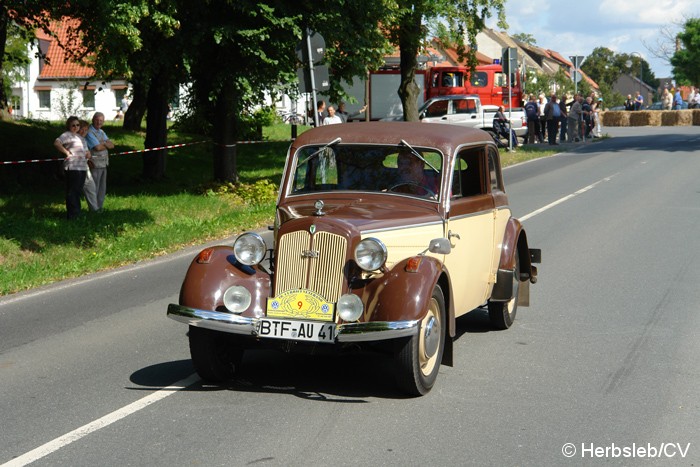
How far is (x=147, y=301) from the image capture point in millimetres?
11203

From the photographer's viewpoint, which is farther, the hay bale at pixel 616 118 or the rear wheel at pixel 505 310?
the hay bale at pixel 616 118

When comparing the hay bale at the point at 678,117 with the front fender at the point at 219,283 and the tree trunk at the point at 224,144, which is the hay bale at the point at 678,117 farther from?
the front fender at the point at 219,283

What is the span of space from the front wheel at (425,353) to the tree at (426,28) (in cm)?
2708

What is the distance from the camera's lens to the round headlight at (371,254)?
7.03 m

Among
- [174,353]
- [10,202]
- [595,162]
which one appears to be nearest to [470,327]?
[174,353]

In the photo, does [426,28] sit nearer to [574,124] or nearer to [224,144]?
[574,124]

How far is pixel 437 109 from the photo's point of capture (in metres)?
42.4

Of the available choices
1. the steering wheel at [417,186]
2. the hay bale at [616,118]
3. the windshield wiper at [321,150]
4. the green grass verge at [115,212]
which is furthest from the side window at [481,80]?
the steering wheel at [417,186]

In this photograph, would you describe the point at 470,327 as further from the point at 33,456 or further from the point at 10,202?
the point at 10,202

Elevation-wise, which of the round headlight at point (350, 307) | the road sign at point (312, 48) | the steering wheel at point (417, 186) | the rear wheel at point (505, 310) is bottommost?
the rear wheel at point (505, 310)

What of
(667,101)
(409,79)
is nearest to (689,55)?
(667,101)

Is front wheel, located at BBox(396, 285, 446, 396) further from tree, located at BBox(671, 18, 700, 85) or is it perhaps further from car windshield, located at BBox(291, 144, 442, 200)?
tree, located at BBox(671, 18, 700, 85)

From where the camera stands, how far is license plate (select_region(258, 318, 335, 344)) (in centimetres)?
683

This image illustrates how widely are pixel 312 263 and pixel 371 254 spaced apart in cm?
42
